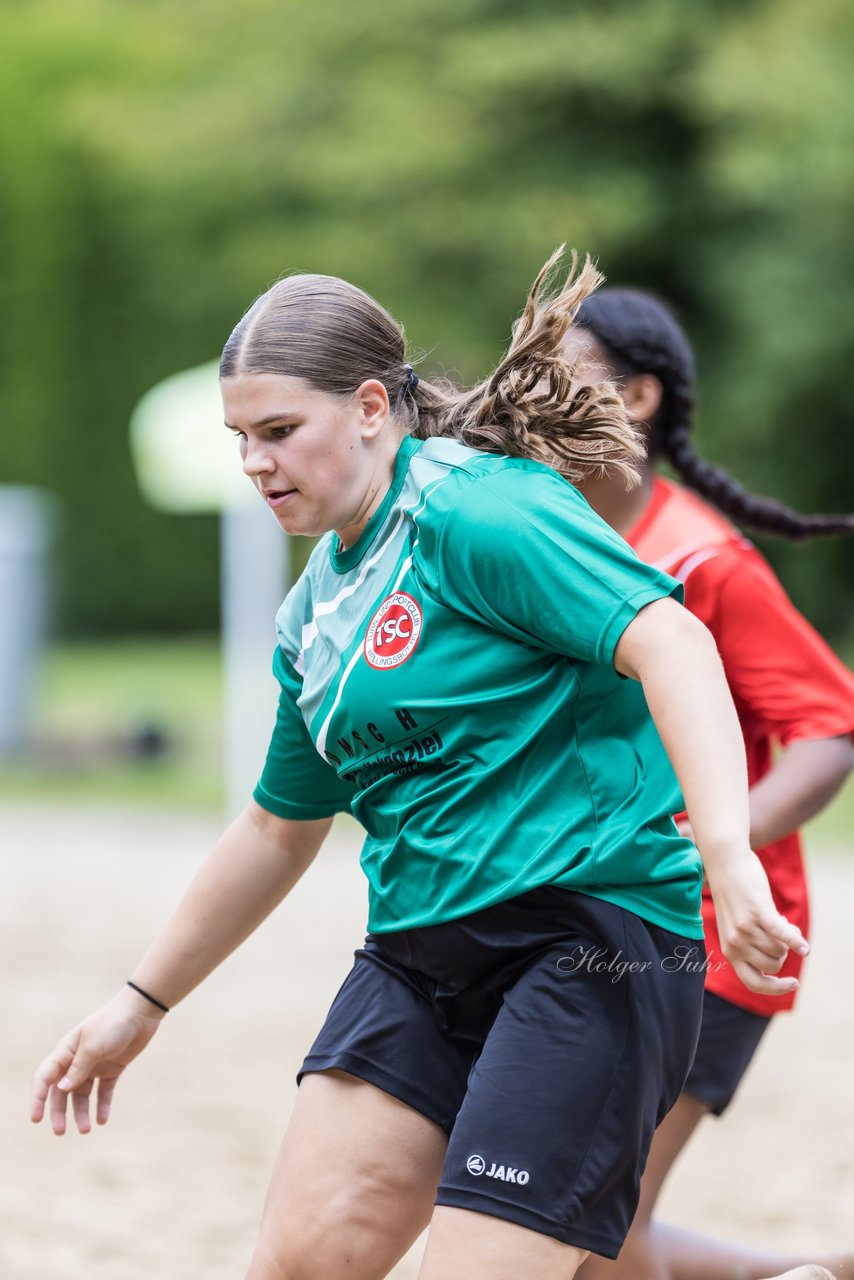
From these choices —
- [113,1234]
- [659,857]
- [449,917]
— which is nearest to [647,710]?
[659,857]

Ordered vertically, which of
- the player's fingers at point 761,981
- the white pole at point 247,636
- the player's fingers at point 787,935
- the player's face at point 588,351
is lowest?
the player's fingers at point 761,981

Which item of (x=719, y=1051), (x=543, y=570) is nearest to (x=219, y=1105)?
Answer: (x=719, y=1051)

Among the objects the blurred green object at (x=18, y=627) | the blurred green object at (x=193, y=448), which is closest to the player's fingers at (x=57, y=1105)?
the blurred green object at (x=193, y=448)

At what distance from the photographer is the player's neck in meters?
3.20

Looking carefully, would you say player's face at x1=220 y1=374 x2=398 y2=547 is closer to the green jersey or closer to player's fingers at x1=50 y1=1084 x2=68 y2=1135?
the green jersey

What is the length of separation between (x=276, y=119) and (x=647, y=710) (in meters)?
21.8

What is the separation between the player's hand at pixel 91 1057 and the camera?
2738 mm

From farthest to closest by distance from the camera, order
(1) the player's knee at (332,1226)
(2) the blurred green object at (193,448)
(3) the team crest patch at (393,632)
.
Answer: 1. (2) the blurred green object at (193,448)
2. (1) the player's knee at (332,1226)
3. (3) the team crest patch at (393,632)

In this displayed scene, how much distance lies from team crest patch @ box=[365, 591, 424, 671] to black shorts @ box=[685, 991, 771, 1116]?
1.15 m

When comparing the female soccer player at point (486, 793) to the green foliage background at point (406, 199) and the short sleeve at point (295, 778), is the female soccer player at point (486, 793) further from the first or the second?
the green foliage background at point (406, 199)

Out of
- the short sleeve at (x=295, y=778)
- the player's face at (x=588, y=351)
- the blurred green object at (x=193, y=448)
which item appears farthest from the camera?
the blurred green object at (x=193, y=448)

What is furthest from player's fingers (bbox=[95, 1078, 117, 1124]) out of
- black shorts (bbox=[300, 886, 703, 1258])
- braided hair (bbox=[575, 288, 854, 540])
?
braided hair (bbox=[575, 288, 854, 540])

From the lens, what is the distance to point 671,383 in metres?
3.51

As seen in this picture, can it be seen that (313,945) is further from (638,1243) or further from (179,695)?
(179,695)
